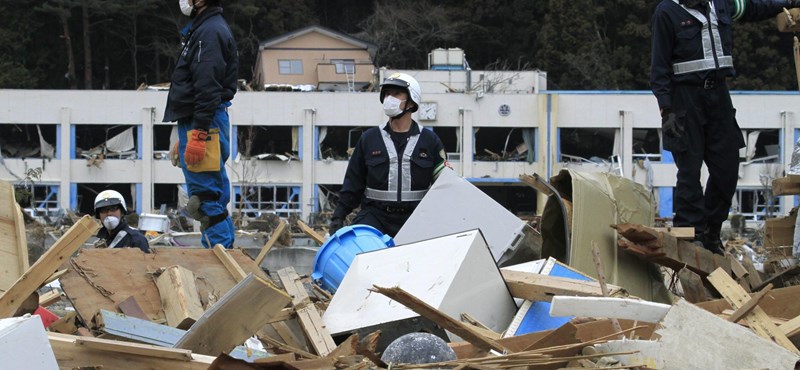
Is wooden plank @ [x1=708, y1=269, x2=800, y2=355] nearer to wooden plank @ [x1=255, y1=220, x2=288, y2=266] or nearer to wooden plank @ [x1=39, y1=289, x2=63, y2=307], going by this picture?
wooden plank @ [x1=255, y1=220, x2=288, y2=266]

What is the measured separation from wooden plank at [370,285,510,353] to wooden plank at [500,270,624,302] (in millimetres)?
707

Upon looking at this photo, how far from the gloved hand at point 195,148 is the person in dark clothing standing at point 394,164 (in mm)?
1122

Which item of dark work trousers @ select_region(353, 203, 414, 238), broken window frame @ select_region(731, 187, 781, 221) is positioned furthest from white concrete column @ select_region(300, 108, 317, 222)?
dark work trousers @ select_region(353, 203, 414, 238)

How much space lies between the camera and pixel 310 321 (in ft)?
19.1

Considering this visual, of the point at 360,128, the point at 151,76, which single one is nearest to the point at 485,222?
the point at 360,128

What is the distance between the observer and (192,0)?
7895 mm

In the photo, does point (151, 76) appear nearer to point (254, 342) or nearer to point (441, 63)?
point (441, 63)

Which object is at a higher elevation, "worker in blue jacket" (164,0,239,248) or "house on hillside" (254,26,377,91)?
"house on hillside" (254,26,377,91)

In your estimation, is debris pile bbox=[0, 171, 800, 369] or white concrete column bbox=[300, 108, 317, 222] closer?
debris pile bbox=[0, 171, 800, 369]

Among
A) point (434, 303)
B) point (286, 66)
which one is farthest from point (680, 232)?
point (286, 66)

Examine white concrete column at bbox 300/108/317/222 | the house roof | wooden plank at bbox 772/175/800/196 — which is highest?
the house roof

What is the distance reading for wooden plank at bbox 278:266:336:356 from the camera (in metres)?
5.52

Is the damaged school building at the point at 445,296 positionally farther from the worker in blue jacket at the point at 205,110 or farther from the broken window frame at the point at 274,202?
the broken window frame at the point at 274,202

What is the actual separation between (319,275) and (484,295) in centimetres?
163
